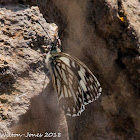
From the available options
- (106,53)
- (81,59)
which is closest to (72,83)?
(81,59)

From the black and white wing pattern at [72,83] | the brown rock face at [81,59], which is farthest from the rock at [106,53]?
the black and white wing pattern at [72,83]

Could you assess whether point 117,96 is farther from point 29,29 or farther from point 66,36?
point 29,29

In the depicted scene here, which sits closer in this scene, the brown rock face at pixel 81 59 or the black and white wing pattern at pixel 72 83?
the brown rock face at pixel 81 59

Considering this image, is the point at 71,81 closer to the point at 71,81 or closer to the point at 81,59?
the point at 71,81

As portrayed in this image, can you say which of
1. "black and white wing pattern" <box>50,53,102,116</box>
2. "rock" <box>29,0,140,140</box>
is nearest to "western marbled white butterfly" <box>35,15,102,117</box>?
"black and white wing pattern" <box>50,53,102,116</box>

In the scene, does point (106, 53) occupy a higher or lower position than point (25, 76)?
lower

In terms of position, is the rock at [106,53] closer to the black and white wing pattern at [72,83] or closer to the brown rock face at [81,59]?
the brown rock face at [81,59]
